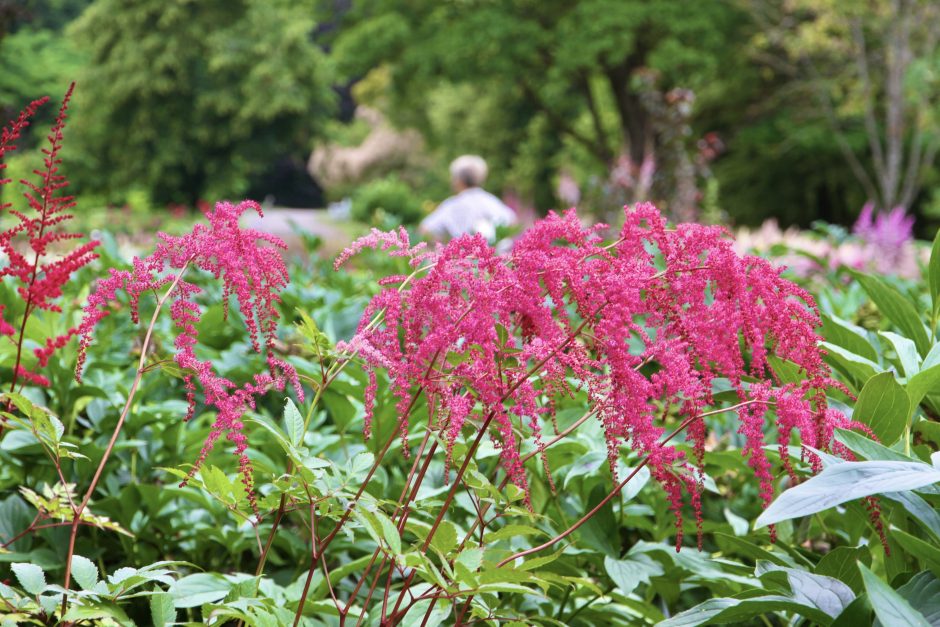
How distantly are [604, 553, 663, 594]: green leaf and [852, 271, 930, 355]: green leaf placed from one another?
638 mm

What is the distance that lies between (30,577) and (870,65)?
81.4 ft

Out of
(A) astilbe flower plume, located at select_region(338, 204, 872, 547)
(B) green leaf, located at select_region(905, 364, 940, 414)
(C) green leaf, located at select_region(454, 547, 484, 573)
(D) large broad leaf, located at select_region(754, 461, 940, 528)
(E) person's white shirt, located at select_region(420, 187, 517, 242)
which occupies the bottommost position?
(E) person's white shirt, located at select_region(420, 187, 517, 242)

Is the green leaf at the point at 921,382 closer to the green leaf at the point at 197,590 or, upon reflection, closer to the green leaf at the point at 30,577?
the green leaf at the point at 197,590

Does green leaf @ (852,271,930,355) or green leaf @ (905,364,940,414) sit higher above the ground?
green leaf @ (905,364,940,414)

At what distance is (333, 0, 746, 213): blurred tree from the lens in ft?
74.3

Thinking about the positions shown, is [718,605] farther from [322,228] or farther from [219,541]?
[322,228]

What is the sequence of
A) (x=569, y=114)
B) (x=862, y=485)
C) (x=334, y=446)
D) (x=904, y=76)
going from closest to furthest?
(x=862, y=485) → (x=334, y=446) → (x=904, y=76) → (x=569, y=114)

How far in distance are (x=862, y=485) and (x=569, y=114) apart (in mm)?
29926

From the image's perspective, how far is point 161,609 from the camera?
4.04 feet

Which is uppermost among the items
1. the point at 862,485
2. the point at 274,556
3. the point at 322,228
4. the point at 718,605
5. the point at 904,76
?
the point at 862,485

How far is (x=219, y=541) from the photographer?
6.10 feet

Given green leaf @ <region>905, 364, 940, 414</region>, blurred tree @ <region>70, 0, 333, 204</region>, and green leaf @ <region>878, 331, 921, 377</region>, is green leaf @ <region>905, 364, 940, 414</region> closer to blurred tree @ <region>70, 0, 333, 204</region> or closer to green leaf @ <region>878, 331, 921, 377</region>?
green leaf @ <region>878, 331, 921, 377</region>

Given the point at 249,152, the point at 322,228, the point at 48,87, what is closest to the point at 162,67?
the point at 249,152

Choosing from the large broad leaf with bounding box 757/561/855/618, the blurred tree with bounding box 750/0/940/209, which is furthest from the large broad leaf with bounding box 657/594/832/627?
the blurred tree with bounding box 750/0/940/209
